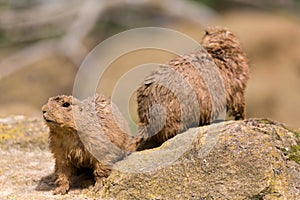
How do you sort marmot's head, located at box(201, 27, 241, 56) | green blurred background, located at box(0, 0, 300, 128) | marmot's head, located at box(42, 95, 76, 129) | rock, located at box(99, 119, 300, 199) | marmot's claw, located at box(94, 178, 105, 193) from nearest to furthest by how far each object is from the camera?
rock, located at box(99, 119, 300, 199), marmot's head, located at box(42, 95, 76, 129), marmot's claw, located at box(94, 178, 105, 193), marmot's head, located at box(201, 27, 241, 56), green blurred background, located at box(0, 0, 300, 128)

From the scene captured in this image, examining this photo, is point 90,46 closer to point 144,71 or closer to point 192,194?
point 144,71

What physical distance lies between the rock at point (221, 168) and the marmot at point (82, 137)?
0.17 meters

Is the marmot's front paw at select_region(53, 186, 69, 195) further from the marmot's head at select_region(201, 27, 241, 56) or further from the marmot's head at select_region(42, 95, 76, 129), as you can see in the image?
the marmot's head at select_region(201, 27, 241, 56)

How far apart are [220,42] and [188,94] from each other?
114cm

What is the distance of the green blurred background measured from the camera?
25641 mm

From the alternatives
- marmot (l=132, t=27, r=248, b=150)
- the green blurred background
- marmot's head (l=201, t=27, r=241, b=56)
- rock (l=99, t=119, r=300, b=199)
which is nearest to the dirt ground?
rock (l=99, t=119, r=300, b=199)

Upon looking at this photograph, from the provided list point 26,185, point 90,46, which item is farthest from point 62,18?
point 26,185

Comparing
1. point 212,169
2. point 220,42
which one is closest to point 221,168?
point 212,169

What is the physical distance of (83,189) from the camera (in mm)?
7434

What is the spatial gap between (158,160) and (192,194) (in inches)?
23.8

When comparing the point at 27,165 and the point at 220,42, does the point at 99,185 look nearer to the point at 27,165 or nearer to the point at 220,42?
the point at 27,165

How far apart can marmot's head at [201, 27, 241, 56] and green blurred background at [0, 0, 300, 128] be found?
47.0 ft

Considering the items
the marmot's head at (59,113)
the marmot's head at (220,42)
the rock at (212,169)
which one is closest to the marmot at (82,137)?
the marmot's head at (59,113)

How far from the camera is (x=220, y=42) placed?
28.4 ft
